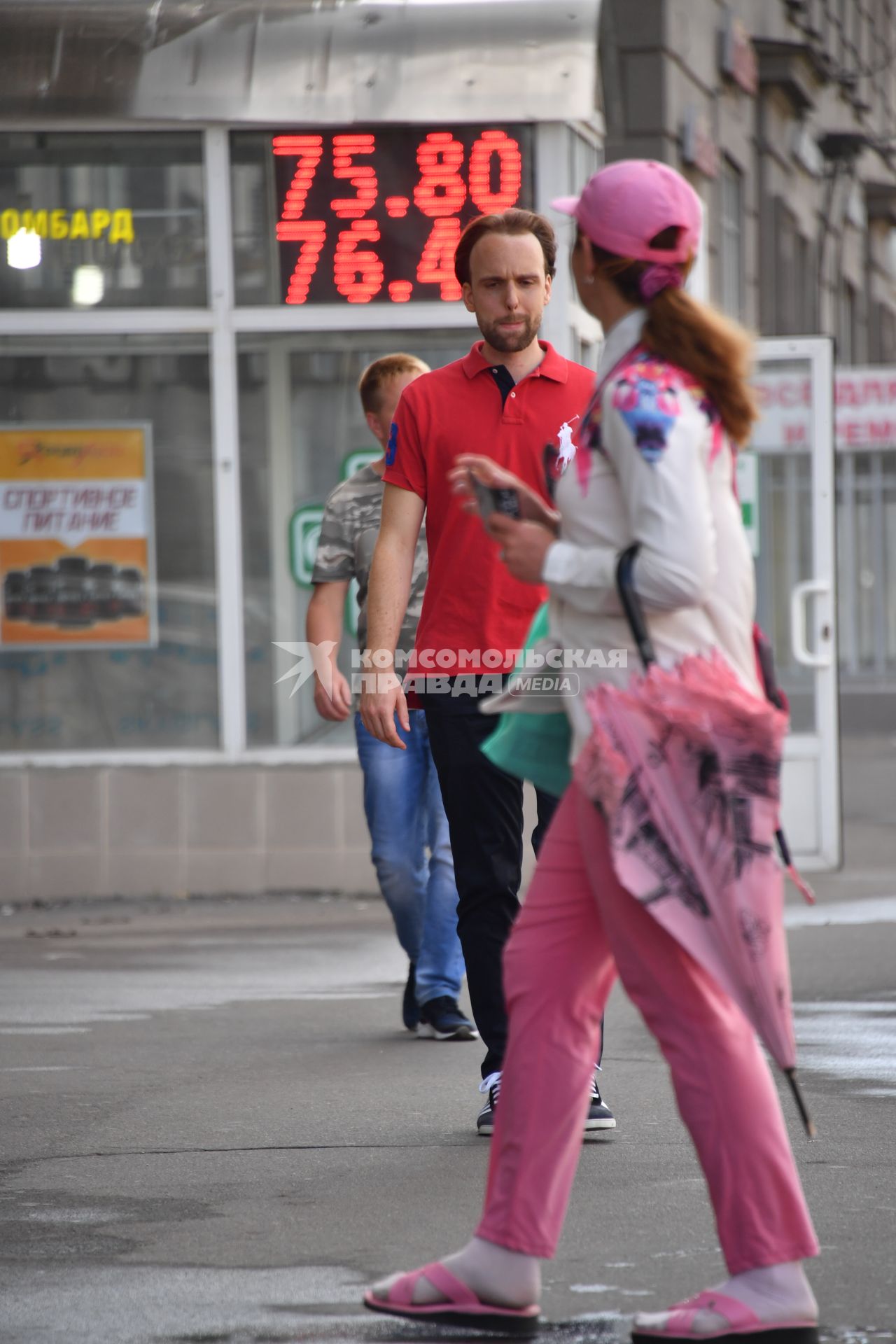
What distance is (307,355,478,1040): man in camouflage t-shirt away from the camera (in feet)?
18.7

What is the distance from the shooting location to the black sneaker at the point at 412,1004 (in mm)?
5824

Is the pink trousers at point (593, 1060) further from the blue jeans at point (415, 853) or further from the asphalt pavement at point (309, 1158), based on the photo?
the blue jeans at point (415, 853)

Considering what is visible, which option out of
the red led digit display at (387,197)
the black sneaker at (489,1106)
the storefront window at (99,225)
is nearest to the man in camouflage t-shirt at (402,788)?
the black sneaker at (489,1106)

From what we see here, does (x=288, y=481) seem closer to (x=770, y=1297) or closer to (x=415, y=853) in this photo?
(x=415, y=853)

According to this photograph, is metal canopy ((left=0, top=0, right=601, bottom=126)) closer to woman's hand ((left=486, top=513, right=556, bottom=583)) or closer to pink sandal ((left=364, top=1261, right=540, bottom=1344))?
woman's hand ((left=486, top=513, right=556, bottom=583))

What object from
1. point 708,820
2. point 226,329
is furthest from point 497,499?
point 226,329

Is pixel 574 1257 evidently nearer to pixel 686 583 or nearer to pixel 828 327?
pixel 686 583

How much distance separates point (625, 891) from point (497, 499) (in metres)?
0.64

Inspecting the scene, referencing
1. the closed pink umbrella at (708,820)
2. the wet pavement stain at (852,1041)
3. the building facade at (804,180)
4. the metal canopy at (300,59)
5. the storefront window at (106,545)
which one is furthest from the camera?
the building facade at (804,180)

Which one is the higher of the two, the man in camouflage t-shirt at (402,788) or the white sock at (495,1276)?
the man in camouflage t-shirt at (402,788)

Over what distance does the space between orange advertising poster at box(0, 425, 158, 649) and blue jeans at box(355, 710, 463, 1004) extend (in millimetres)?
3587

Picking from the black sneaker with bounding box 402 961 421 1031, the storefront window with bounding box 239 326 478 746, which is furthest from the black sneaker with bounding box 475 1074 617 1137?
the storefront window with bounding box 239 326 478 746

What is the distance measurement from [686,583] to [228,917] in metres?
6.02

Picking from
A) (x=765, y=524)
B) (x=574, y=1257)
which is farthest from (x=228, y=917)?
(x=574, y=1257)
